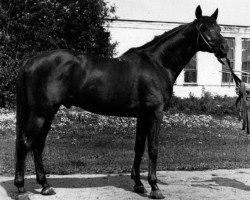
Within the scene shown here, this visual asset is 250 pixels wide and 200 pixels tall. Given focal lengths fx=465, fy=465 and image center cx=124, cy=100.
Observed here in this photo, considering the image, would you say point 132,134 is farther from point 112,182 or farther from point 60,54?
point 60,54

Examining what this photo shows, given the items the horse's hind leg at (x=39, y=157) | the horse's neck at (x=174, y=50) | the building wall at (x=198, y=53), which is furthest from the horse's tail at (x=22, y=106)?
the building wall at (x=198, y=53)

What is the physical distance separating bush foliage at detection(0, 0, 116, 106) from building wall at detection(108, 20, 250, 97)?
177cm

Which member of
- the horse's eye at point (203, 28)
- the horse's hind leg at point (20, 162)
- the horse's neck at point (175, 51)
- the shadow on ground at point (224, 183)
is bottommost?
the shadow on ground at point (224, 183)

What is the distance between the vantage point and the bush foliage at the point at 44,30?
1811 cm

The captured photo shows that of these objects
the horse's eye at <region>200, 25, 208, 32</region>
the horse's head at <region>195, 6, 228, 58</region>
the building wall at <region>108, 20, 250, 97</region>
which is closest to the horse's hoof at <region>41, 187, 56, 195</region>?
the horse's head at <region>195, 6, 228, 58</region>

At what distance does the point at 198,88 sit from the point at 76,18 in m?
7.53

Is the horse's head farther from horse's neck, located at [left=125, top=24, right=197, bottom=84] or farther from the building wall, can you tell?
the building wall

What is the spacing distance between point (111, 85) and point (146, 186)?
180 cm

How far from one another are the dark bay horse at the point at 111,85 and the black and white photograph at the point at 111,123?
0.05 ft

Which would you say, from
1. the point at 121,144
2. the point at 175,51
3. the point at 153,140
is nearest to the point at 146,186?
the point at 153,140

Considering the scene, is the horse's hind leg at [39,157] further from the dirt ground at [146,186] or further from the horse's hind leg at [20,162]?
the horse's hind leg at [20,162]

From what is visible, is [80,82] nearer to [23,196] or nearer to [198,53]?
[23,196]

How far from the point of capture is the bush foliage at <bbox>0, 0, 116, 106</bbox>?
18.1m

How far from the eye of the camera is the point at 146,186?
7285mm
